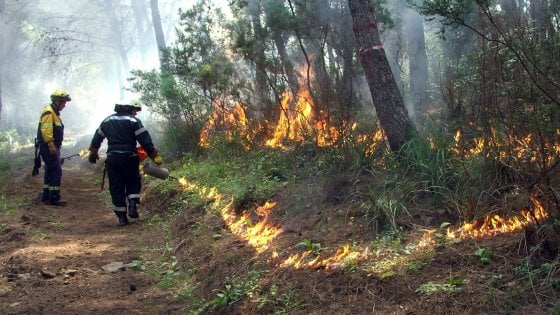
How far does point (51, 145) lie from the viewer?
8.61 meters

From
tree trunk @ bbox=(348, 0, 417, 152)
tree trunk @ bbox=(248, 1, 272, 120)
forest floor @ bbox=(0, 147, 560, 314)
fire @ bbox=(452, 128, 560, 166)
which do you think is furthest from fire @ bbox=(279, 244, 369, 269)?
tree trunk @ bbox=(248, 1, 272, 120)

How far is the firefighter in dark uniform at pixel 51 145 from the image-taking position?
860 centimetres

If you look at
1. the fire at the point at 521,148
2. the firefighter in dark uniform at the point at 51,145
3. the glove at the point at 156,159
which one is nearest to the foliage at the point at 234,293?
the fire at the point at 521,148

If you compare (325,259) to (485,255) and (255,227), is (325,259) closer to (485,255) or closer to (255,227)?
(485,255)

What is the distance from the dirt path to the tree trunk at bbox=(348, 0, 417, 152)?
11.4 ft

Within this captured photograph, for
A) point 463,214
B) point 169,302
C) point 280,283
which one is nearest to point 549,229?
point 463,214

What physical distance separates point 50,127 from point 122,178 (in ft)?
6.72

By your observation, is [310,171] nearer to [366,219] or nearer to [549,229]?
[366,219]

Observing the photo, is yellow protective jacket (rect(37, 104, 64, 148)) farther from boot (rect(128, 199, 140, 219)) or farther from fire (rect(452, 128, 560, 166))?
fire (rect(452, 128, 560, 166))

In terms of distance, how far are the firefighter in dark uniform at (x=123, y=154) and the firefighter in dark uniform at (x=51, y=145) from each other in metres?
1.54

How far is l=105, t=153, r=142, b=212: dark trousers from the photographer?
7.53 m

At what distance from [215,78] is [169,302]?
6492 millimetres

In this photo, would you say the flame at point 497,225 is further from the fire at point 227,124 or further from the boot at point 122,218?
the fire at point 227,124

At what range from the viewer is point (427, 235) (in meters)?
4.34
